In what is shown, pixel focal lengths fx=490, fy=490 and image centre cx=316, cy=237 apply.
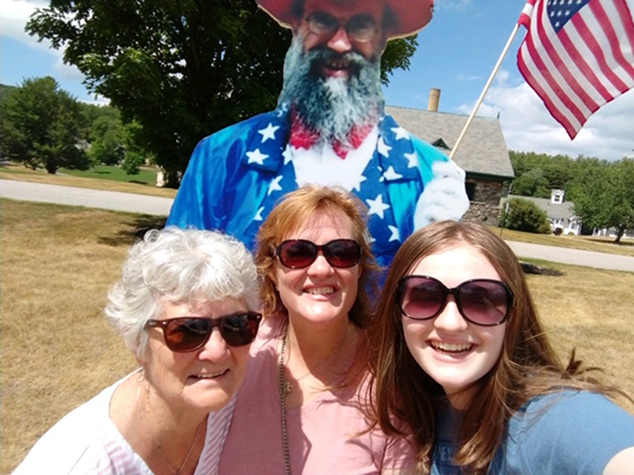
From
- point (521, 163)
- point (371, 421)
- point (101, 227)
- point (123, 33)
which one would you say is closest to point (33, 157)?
point (101, 227)

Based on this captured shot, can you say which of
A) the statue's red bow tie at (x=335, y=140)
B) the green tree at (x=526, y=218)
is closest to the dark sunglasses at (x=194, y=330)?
the statue's red bow tie at (x=335, y=140)

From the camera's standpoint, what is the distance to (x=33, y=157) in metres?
41.9

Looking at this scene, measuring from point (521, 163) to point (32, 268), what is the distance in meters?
91.4

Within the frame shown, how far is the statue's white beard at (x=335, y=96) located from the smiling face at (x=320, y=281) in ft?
1.86

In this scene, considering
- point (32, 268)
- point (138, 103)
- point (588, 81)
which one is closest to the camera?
point (588, 81)

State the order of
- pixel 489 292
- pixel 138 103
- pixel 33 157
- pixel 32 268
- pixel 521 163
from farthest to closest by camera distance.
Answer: pixel 521 163, pixel 33 157, pixel 138 103, pixel 32 268, pixel 489 292

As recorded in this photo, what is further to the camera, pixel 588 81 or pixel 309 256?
pixel 588 81

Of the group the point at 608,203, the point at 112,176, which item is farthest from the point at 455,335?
the point at 112,176

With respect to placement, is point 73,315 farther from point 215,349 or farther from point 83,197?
point 83,197

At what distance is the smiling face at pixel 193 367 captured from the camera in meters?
1.34

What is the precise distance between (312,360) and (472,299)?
0.68 metres

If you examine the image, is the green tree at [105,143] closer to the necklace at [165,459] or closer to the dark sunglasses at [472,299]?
the necklace at [165,459]

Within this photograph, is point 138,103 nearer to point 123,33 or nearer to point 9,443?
point 123,33

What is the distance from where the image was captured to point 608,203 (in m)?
29.2
